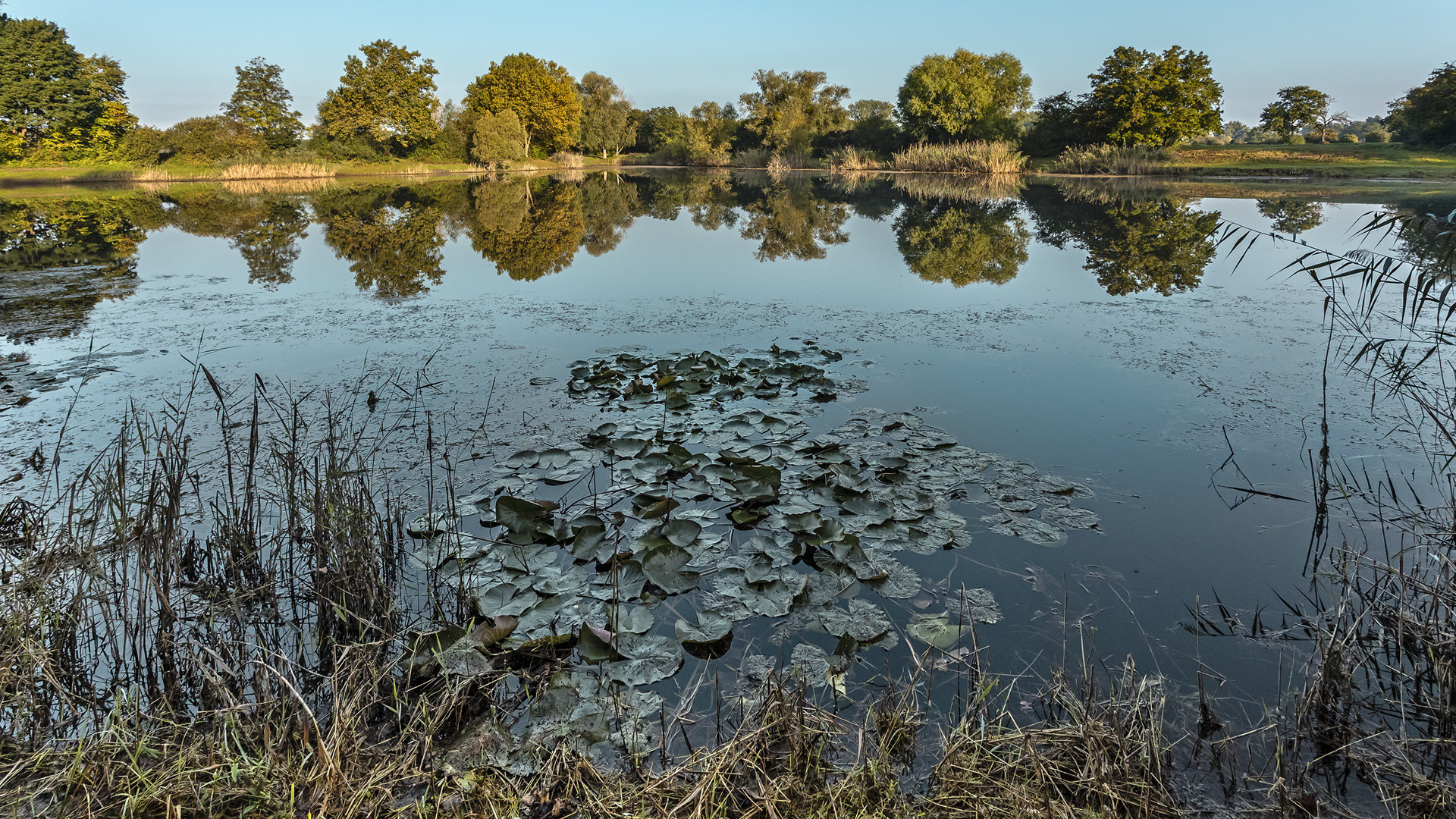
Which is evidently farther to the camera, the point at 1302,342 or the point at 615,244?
the point at 615,244

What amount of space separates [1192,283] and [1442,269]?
6658 millimetres

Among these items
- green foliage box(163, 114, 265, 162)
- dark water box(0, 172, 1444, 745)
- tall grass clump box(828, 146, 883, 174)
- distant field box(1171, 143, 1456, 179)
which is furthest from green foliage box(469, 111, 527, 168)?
distant field box(1171, 143, 1456, 179)

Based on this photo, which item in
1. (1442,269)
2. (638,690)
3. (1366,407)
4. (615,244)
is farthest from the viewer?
(615,244)

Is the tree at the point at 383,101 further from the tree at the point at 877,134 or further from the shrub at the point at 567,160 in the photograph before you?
the tree at the point at 877,134

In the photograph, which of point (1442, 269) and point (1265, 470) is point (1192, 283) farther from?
point (1442, 269)

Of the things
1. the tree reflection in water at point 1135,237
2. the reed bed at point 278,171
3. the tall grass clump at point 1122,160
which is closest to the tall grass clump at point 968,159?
the tall grass clump at point 1122,160

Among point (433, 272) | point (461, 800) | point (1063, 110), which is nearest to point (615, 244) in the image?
point (433, 272)

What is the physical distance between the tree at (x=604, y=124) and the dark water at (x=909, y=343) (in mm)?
44470

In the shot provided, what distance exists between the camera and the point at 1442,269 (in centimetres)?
292

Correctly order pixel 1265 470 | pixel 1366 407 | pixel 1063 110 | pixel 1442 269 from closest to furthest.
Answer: pixel 1442 269 → pixel 1265 470 → pixel 1366 407 → pixel 1063 110

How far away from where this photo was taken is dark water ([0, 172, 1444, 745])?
2982mm

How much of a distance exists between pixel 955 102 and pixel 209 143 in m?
40.4

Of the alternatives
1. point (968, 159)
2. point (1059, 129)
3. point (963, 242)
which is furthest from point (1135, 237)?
point (1059, 129)

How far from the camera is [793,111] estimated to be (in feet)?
146
